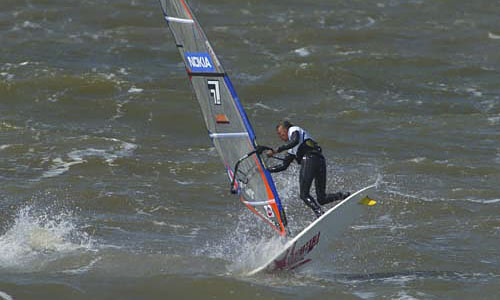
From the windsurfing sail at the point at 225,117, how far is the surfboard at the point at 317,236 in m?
0.33

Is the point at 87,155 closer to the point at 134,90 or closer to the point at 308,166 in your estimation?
the point at 134,90

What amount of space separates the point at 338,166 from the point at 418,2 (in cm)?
1305

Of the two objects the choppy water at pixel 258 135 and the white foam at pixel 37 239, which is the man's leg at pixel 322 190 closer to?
the choppy water at pixel 258 135

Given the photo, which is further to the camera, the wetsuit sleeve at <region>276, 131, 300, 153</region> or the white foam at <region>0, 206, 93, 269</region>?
the white foam at <region>0, 206, 93, 269</region>

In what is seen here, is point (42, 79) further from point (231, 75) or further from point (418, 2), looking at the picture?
point (418, 2)

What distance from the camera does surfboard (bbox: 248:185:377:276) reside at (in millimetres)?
9227

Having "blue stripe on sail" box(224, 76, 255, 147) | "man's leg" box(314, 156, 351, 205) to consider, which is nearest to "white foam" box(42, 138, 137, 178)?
"blue stripe on sail" box(224, 76, 255, 147)

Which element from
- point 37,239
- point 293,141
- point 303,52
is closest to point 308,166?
point 293,141

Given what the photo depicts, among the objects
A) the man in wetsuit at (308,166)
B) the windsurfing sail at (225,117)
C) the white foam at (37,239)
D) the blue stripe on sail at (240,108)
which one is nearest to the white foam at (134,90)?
the white foam at (37,239)

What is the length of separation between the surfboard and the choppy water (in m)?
0.21

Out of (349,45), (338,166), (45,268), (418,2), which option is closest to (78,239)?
(45,268)

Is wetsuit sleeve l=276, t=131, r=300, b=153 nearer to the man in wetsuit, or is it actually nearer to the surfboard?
the man in wetsuit

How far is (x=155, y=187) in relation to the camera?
13906 millimetres

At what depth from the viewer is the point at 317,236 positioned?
9.38m
